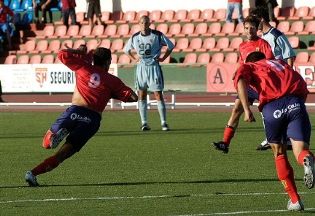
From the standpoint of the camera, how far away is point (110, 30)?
40.6m

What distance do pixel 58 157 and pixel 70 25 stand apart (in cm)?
2892

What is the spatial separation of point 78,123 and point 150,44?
9.38 metres

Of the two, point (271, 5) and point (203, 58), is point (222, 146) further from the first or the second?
point (203, 58)

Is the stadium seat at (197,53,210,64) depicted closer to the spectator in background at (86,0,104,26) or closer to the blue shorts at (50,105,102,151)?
the spectator in background at (86,0,104,26)

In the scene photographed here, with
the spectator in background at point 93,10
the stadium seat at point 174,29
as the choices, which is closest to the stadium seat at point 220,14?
the stadium seat at point 174,29

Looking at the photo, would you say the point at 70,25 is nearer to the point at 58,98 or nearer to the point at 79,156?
the point at 58,98

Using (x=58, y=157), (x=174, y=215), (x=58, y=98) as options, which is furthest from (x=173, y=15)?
(x=174, y=215)

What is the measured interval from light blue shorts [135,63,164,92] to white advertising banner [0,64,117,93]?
37.4 ft

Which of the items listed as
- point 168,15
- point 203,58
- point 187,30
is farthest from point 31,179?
point 168,15

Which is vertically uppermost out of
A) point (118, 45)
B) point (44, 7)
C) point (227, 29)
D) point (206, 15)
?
point (206, 15)

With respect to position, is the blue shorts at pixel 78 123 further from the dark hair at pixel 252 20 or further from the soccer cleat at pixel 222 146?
the soccer cleat at pixel 222 146

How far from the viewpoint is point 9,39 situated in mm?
41500

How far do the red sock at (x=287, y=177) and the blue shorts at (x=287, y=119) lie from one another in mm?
223

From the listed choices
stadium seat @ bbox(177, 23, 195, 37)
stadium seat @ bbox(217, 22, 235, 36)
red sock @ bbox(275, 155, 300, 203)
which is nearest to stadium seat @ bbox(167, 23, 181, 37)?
stadium seat @ bbox(177, 23, 195, 37)
